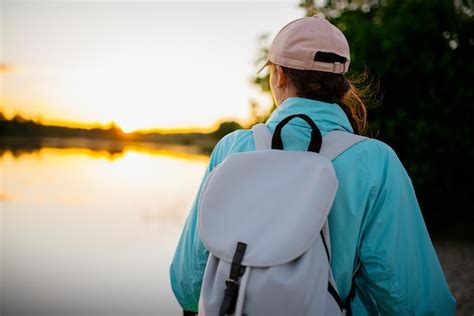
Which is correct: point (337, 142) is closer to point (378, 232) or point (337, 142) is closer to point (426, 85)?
point (378, 232)

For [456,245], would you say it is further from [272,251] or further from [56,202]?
[56,202]

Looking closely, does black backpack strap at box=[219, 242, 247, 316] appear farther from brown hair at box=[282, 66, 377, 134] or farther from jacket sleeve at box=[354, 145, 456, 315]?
brown hair at box=[282, 66, 377, 134]

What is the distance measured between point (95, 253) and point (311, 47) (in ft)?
28.4

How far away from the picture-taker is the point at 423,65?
946 centimetres

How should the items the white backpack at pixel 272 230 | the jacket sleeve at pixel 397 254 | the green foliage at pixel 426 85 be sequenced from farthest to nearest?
1. the green foliage at pixel 426 85
2. the jacket sleeve at pixel 397 254
3. the white backpack at pixel 272 230

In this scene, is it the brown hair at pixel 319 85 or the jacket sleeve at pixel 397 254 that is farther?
the brown hair at pixel 319 85

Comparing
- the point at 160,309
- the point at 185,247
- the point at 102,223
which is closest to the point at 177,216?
the point at 102,223

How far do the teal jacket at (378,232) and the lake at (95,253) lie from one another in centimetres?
418

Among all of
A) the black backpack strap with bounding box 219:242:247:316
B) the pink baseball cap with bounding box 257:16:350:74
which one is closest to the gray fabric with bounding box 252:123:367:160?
the pink baseball cap with bounding box 257:16:350:74

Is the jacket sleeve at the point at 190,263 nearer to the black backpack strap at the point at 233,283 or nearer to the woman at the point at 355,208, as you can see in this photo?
the woman at the point at 355,208

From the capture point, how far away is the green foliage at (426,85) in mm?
9305

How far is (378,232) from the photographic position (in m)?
1.64

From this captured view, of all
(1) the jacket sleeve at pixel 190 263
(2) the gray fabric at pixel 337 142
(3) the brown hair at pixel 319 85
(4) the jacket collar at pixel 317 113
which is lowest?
(1) the jacket sleeve at pixel 190 263

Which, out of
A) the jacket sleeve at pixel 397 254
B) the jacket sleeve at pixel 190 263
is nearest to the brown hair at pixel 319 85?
the jacket sleeve at pixel 397 254
